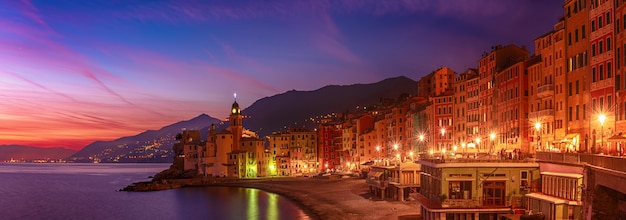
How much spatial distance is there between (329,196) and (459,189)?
4146cm

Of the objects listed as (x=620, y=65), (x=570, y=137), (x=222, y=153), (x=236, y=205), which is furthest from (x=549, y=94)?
(x=222, y=153)

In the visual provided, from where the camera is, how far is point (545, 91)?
57000 millimetres

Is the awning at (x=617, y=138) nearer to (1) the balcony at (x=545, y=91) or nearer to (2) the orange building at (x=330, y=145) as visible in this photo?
(1) the balcony at (x=545, y=91)

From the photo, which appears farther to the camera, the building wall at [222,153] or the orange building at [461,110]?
the building wall at [222,153]

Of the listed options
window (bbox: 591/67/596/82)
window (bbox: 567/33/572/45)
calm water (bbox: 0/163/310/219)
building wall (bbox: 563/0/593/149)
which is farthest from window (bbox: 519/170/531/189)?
calm water (bbox: 0/163/310/219)

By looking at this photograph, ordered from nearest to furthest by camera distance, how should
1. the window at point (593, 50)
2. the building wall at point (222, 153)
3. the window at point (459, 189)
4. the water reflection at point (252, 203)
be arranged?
the window at point (459, 189) < the window at point (593, 50) < the water reflection at point (252, 203) < the building wall at point (222, 153)

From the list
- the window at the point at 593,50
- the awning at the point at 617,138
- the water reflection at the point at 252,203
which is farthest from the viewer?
the water reflection at the point at 252,203

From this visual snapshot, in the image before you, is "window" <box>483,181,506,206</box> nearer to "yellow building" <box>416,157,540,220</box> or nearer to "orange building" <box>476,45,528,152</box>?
"yellow building" <box>416,157,540,220</box>

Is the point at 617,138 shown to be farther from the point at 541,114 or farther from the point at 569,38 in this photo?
the point at 541,114

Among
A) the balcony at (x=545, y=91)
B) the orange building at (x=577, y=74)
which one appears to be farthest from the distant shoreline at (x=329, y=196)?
the balcony at (x=545, y=91)

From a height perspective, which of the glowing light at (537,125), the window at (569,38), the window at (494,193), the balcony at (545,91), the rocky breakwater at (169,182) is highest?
the window at (569,38)

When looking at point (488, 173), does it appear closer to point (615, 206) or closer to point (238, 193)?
point (615, 206)

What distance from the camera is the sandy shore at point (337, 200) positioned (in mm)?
59062

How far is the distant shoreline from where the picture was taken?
59719 mm
